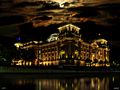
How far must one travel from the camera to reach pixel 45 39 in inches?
2579

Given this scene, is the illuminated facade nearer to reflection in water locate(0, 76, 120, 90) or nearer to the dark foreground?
the dark foreground

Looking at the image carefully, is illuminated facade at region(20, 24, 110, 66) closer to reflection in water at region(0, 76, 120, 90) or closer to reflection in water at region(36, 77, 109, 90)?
reflection in water at region(0, 76, 120, 90)

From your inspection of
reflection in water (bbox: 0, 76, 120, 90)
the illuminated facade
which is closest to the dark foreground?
reflection in water (bbox: 0, 76, 120, 90)

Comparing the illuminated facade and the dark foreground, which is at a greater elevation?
the illuminated facade

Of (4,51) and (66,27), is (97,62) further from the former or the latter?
(4,51)

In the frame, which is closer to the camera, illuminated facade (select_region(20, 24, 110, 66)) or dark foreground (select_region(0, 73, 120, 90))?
dark foreground (select_region(0, 73, 120, 90))

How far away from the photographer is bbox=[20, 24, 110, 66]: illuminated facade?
6200cm

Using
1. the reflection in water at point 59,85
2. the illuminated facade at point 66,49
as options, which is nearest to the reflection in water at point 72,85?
the reflection in water at point 59,85

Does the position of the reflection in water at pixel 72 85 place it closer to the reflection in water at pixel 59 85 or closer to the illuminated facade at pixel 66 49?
the reflection in water at pixel 59 85

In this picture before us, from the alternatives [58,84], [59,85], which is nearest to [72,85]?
[59,85]

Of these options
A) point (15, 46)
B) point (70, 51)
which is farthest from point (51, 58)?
point (15, 46)

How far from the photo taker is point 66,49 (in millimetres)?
63625

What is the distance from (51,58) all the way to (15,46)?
7.27m

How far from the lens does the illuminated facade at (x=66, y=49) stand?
62000 mm
